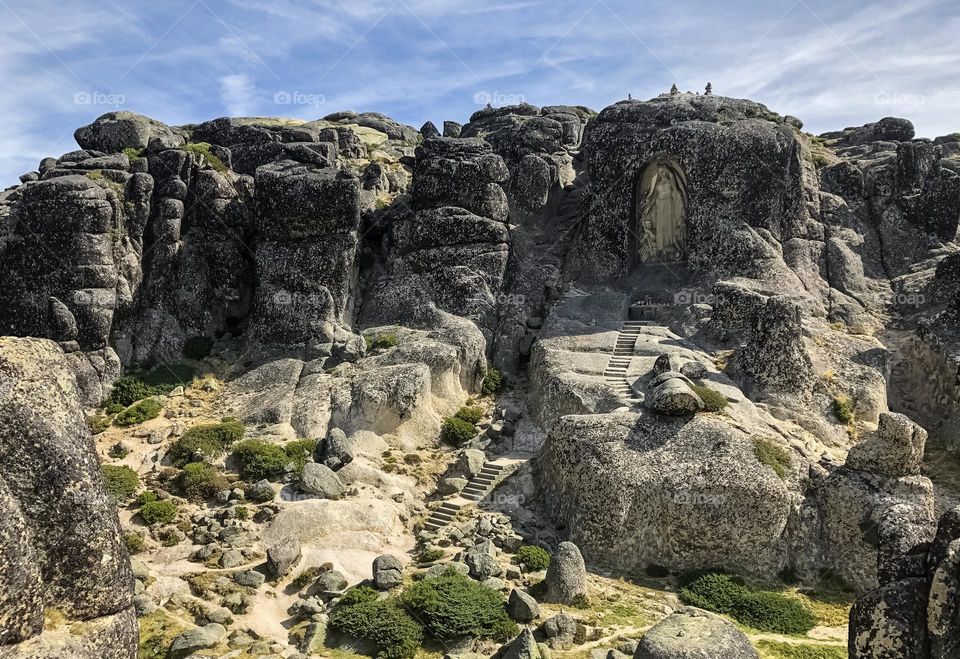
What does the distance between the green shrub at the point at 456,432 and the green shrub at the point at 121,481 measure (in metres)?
14.5

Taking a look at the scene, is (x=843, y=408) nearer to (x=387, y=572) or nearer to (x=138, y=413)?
(x=387, y=572)

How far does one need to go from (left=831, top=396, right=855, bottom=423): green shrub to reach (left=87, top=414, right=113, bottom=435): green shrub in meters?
36.2

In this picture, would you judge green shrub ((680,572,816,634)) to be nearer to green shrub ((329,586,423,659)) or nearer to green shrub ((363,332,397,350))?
green shrub ((329,586,423,659))

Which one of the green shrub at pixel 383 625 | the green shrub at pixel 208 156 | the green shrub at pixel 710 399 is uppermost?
the green shrub at pixel 208 156

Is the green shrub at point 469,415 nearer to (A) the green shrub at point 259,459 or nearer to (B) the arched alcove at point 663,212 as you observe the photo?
(A) the green shrub at point 259,459

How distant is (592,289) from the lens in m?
47.7

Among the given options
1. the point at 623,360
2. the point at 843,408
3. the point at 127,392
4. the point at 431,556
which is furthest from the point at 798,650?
the point at 127,392

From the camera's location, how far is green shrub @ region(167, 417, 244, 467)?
3466cm

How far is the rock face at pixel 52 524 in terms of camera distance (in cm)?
1212

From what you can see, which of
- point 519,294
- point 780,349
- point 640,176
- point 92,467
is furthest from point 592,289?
point 92,467

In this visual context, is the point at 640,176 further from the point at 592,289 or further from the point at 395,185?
the point at 395,185

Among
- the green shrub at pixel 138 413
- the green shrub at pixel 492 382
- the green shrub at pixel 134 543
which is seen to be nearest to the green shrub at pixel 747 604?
the green shrub at pixel 492 382

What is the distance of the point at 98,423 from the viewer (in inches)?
1463

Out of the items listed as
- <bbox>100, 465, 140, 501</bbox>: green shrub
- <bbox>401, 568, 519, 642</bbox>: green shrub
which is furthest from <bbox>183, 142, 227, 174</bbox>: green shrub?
<bbox>401, 568, 519, 642</bbox>: green shrub
